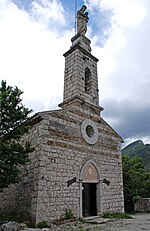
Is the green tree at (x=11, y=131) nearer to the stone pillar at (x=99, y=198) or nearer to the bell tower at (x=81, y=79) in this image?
the bell tower at (x=81, y=79)

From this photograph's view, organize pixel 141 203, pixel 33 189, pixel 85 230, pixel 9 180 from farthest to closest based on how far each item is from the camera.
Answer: pixel 141 203
pixel 33 189
pixel 9 180
pixel 85 230

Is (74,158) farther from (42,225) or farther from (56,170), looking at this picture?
(42,225)

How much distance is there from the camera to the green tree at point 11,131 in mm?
7156

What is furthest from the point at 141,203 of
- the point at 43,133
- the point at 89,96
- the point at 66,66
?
the point at 66,66

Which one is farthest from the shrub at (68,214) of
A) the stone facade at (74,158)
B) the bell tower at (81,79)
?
the bell tower at (81,79)

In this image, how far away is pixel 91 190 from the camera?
34.6ft

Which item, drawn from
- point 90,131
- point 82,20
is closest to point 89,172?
point 90,131

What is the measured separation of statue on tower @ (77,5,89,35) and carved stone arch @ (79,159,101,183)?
7.66 metres

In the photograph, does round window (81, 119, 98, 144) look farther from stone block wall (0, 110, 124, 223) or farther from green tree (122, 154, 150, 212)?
green tree (122, 154, 150, 212)

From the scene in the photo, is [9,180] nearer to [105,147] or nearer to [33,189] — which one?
[33,189]

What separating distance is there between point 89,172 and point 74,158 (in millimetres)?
1150

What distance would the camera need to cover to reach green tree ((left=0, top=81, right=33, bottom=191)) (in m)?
7.16

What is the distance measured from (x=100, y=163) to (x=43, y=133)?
12.0ft

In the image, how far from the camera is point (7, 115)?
24.5 ft
